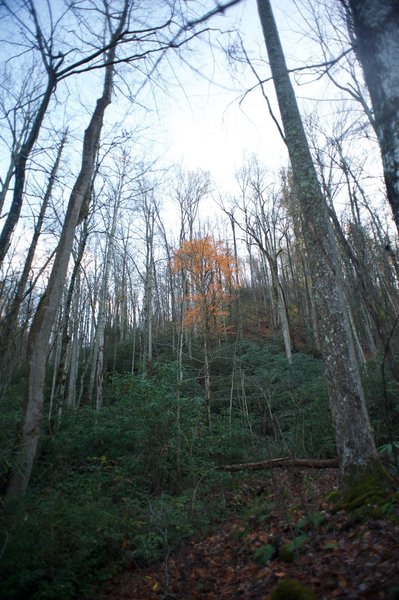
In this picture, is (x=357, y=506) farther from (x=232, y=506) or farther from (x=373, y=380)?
(x=373, y=380)

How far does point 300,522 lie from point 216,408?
991 centimetres

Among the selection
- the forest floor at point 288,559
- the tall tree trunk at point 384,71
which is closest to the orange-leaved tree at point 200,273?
the forest floor at point 288,559

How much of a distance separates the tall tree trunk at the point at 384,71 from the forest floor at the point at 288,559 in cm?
260

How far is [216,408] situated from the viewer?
13.6 metres

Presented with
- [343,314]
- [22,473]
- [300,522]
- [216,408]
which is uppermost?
[343,314]

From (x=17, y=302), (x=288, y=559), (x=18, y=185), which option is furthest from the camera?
(x=17, y=302)

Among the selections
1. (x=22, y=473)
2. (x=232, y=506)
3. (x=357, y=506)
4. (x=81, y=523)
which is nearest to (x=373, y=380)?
(x=232, y=506)

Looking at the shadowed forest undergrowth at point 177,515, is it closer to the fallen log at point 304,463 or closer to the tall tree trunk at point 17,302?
the fallen log at point 304,463

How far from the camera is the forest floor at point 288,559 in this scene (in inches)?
100

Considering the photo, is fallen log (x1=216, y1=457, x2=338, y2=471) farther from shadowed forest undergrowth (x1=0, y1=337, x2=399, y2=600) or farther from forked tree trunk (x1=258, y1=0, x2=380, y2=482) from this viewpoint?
forked tree trunk (x1=258, y1=0, x2=380, y2=482)

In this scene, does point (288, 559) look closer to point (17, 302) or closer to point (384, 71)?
point (384, 71)

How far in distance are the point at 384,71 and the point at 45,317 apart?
611 centimetres

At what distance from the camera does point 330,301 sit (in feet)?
14.9

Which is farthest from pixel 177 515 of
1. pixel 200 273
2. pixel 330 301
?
pixel 200 273
